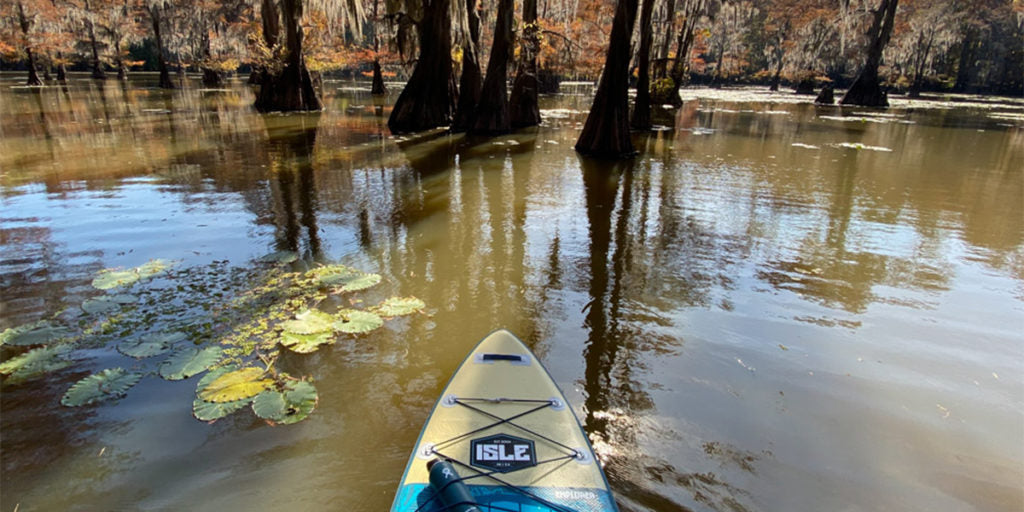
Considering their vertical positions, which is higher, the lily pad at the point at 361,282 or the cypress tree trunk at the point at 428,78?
the cypress tree trunk at the point at 428,78

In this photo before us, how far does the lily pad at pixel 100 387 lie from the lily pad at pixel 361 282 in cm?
174

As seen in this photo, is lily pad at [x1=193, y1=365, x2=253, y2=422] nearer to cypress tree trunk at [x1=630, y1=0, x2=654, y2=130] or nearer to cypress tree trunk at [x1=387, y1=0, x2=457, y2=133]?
cypress tree trunk at [x1=387, y1=0, x2=457, y2=133]

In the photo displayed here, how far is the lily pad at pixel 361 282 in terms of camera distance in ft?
15.4

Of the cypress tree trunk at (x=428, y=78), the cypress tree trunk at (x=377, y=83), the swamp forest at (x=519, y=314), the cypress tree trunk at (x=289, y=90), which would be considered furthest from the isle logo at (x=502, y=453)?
the cypress tree trunk at (x=377, y=83)

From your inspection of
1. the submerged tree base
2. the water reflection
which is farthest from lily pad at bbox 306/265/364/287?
the submerged tree base

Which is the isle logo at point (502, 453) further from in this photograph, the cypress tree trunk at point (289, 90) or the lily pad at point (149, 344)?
the cypress tree trunk at point (289, 90)

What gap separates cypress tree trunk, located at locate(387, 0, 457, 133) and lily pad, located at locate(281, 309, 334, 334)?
488 inches

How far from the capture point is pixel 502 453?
2.36 metres

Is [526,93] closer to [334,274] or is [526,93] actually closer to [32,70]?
[334,274]

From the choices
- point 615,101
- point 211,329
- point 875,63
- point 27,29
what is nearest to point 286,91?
point 615,101

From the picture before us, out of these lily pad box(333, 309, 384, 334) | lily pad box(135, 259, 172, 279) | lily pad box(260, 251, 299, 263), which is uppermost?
lily pad box(260, 251, 299, 263)

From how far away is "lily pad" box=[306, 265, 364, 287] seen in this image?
15.8 ft

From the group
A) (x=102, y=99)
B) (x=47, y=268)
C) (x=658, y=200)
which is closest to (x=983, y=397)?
(x=658, y=200)

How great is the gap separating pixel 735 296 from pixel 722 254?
1212 millimetres
